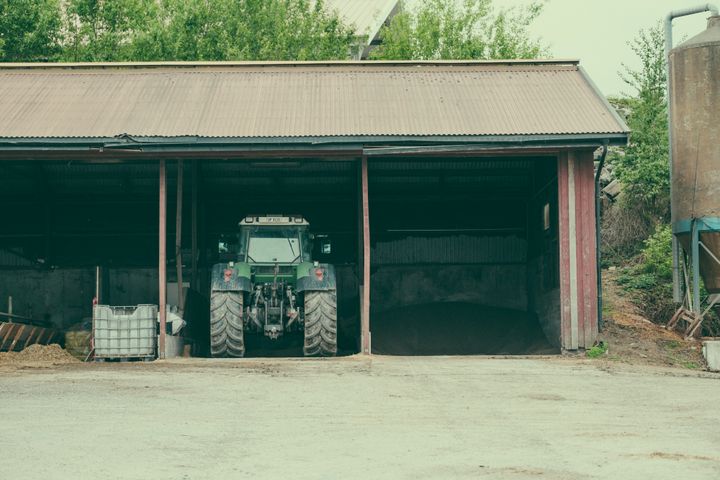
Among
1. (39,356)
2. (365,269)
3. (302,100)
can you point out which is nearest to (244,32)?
(302,100)

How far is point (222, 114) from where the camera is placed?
22.7 m

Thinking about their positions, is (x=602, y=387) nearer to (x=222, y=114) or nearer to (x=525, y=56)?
(x=222, y=114)

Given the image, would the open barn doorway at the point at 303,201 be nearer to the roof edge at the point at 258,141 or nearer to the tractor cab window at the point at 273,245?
the tractor cab window at the point at 273,245

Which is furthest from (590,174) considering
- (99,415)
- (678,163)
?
(99,415)

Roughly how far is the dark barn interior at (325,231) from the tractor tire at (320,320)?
23.8 ft

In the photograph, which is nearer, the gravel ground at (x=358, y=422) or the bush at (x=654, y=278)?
the gravel ground at (x=358, y=422)

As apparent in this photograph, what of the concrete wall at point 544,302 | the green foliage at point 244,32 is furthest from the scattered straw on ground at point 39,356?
the green foliage at point 244,32

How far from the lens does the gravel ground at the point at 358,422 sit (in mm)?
10234

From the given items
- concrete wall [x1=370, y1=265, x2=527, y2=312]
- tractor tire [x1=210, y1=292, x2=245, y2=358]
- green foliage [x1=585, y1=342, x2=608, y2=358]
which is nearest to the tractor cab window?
tractor tire [x1=210, y1=292, x2=245, y2=358]

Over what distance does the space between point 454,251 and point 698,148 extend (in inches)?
334

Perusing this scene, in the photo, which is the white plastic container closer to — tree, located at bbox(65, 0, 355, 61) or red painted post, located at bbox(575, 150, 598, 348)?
red painted post, located at bbox(575, 150, 598, 348)

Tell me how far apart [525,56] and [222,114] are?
75.8 feet

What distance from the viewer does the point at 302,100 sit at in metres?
23.6

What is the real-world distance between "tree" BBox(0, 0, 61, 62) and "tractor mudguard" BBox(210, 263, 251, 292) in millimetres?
19223
